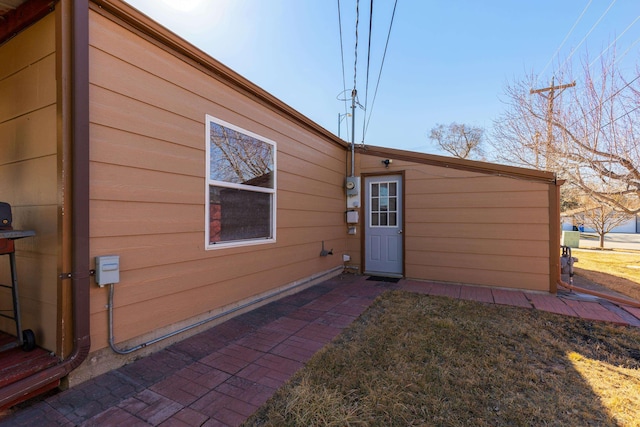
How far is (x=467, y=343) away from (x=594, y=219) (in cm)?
1498

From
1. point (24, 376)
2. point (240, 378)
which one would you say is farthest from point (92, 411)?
point (240, 378)

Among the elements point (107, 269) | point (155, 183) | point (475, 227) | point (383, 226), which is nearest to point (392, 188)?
point (383, 226)

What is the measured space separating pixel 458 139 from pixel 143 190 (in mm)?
16506

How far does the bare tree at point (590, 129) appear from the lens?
4.77 meters

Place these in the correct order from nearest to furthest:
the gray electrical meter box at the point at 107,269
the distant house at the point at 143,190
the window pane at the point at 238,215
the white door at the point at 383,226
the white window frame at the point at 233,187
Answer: the distant house at the point at 143,190
the gray electrical meter box at the point at 107,269
the white window frame at the point at 233,187
the window pane at the point at 238,215
the white door at the point at 383,226

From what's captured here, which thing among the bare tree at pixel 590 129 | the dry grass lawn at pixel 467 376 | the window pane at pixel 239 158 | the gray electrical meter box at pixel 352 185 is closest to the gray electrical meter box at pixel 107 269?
the window pane at pixel 239 158

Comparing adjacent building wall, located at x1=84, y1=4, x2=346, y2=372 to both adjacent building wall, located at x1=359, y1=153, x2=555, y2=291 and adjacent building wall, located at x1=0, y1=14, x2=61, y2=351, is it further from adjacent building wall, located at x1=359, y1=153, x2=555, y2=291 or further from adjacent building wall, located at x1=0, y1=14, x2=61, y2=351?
adjacent building wall, located at x1=359, y1=153, x2=555, y2=291

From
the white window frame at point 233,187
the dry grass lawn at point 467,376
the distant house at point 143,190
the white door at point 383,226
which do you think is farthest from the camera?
the white door at point 383,226

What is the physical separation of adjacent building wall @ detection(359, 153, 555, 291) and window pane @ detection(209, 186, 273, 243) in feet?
9.37

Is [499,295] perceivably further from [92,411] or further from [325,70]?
[325,70]

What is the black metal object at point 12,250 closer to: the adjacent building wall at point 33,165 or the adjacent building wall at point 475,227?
the adjacent building wall at point 33,165

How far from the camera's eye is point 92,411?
1.64 m

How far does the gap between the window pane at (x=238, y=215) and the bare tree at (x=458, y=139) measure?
14.1 m

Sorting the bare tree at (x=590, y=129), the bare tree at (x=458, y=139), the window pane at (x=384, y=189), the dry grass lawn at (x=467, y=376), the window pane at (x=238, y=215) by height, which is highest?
the bare tree at (x=458, y=139)
